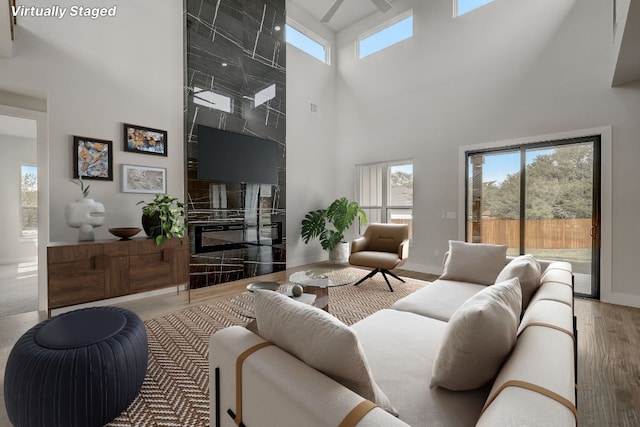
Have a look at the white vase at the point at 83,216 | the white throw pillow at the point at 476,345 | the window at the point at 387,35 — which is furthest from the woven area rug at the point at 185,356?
the window at the point at 387,35

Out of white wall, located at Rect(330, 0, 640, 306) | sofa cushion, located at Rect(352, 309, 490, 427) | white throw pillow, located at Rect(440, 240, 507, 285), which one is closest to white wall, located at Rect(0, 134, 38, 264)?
white wall, located at Rect(330, 0, 640, 306)

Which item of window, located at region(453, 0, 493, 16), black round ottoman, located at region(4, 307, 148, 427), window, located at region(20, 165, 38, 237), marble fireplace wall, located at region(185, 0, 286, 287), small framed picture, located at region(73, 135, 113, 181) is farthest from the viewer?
window, located at region(20, 165, 38, 237)

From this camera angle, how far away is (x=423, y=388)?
3.76 feet

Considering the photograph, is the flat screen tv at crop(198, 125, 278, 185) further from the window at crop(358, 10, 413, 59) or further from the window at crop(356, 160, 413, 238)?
the window at crop(358, 10, 413, 59)

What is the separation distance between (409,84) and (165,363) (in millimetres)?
5476

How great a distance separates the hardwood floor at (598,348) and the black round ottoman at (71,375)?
1.57 ft

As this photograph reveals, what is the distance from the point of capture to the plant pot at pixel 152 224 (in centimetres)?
345

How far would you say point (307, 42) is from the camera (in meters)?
6.16

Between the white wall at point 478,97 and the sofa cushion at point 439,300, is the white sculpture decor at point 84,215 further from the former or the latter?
the white wall at point 478,97

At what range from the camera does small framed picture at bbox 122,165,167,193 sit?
3699 millimetres

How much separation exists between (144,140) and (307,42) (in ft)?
13.3

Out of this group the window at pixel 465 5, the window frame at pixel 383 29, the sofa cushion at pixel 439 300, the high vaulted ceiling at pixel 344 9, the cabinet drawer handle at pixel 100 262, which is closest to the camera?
the sofa cushion at pixel 439 300

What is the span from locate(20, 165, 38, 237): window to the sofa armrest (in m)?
7.65

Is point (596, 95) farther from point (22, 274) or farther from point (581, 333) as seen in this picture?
point (22, 274)
